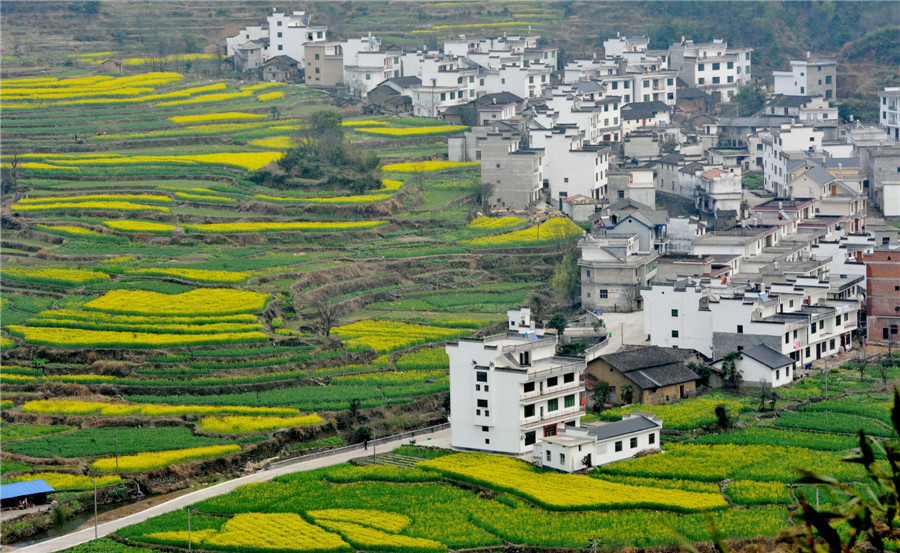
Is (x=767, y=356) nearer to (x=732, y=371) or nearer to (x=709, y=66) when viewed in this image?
(x=732, y=371)

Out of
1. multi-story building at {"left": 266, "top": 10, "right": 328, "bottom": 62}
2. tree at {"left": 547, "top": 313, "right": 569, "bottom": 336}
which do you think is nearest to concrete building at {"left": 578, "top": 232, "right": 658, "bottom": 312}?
tree at {"left": 547, "top": 313, "right": 569, "bottom": 336}

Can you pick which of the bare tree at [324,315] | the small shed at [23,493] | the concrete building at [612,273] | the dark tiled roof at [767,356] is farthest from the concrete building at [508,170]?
the small shed at [23,493]

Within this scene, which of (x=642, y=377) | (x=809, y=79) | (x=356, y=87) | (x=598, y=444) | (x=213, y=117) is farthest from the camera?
(x=356, y=87)

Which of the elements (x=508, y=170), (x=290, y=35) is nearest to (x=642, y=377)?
(x=508, y=170)

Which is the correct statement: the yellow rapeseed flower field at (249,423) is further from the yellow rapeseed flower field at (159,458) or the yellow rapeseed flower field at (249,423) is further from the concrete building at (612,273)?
the concrete building at (612,273)

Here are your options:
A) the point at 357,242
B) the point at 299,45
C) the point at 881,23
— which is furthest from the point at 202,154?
the point at 881,23

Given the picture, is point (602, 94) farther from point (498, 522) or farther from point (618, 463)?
point (498, 522)
